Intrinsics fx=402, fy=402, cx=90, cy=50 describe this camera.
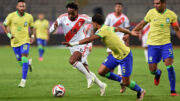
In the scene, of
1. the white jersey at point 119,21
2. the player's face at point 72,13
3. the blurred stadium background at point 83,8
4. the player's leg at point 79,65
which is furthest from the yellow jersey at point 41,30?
the player's leg at point 79,65

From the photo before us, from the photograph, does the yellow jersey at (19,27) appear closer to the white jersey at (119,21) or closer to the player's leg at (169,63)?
the white jersey at (119,21)

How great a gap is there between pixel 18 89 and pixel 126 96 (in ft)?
10.1

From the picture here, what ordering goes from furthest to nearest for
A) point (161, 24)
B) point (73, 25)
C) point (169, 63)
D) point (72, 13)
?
point (73, 25), point (72, 13), point (161, 24), point (169, 63)

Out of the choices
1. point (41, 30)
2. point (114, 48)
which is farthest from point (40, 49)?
point (114, 48)

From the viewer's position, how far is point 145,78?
1356 cm

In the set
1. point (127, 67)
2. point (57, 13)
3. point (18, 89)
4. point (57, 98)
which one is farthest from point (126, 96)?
point (57, 13)

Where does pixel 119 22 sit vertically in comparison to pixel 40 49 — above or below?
above

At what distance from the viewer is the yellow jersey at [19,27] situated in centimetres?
1222

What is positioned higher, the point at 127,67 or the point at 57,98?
the point at 127,67

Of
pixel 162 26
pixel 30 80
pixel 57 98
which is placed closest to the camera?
pixel 57 98

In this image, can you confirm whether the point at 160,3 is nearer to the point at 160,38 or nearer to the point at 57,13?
the point at 160,38

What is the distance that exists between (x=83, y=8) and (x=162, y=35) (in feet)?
85.7

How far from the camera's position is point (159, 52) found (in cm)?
1000

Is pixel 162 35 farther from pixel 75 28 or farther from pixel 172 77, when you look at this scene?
pixel 75 28
